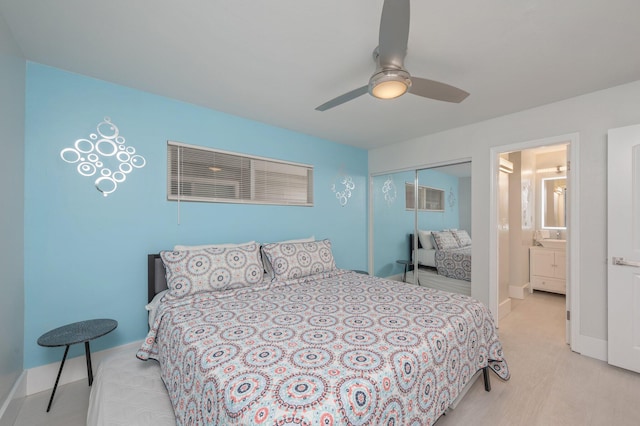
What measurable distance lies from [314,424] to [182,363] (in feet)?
2.84

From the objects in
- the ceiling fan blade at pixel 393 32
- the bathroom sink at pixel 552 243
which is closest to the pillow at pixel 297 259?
the ceiling fan blade at pixel 393 32

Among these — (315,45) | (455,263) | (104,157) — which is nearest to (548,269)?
(455,263)

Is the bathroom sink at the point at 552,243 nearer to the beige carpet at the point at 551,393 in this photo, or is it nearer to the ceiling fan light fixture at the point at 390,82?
the beige carpet at the point at 551,393

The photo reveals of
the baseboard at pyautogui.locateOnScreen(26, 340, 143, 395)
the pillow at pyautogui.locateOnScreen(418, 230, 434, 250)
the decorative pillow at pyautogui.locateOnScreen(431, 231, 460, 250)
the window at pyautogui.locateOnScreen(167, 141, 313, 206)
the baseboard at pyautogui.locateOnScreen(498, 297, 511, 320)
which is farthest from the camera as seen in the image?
the pillow at pyautogui.locateOnScreen(418, 230, 434, 250)

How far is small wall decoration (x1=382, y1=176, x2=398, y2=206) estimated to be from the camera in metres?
4.32

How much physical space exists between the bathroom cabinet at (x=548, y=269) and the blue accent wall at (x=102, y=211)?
4.56m

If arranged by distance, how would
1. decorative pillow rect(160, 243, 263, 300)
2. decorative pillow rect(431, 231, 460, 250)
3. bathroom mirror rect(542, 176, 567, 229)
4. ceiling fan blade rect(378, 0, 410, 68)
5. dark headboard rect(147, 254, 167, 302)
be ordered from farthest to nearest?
bathroom mirror rect(542, 176, 567, 229)
decorative pillow rect(431, 231, 460, 250)
dark headboard rect(147, 254, 167, 302)
decorative pillow rect(160, 243, 263, 300)
ceiling fan blade rect(378, 0, 410, 68)

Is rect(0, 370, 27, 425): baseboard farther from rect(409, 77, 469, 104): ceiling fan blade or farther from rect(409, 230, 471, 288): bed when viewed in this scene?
rect(409, 230, 471, 288): bed

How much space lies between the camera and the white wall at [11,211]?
4.98 ft

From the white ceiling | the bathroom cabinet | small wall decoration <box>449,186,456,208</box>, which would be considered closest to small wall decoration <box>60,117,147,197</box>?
the white ceiling

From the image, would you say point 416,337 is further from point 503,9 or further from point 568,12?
point 568,12

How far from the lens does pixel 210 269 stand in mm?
2168

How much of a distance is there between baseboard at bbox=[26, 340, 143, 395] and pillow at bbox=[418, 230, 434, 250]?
3902 millimetres

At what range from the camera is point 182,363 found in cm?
134
